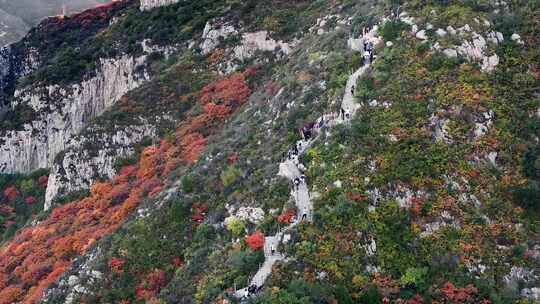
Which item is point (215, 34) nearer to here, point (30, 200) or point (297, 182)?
point (30, 200)

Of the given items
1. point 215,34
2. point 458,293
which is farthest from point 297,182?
point 215,34

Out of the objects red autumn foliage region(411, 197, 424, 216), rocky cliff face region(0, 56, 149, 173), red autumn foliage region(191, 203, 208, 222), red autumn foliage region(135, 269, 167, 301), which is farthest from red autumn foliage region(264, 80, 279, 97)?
rocky cliff face region(0, 56, 149, 173)

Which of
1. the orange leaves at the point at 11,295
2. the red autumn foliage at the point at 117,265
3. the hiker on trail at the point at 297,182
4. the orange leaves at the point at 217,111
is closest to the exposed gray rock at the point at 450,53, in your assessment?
the hiker on trail at the point at 297,182

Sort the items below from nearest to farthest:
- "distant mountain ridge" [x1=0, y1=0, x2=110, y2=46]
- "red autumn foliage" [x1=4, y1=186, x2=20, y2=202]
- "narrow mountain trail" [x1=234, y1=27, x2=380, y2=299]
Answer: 1. "narrow mountain trail" [x1=234, y1=27, x2=380, y2=299]
2. "red autumn foliage" [x1=4, y1=186, x2=20, y2=202]
3. "distant mountain ridge" [x1=0, y1=0, x2=110, y2=46]

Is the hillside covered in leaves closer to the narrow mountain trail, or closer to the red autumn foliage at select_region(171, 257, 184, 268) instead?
the narrow mountain trail

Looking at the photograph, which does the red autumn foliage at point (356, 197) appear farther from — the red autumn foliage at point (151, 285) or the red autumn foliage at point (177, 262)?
the red autumn foliage at point (151, 285)

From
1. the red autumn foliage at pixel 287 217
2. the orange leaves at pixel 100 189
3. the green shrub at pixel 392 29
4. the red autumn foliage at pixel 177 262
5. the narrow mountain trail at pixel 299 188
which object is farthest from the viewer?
the orange leaves at pixel 100 189
